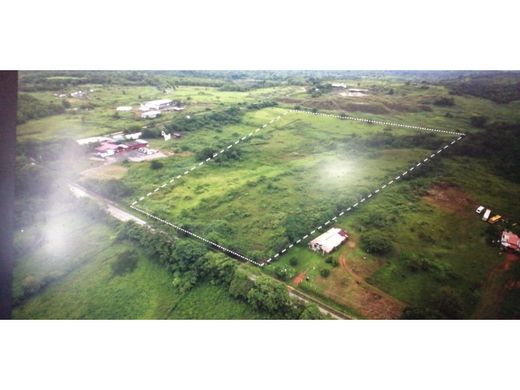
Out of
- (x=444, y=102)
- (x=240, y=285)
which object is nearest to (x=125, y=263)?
(x=240, y=285)

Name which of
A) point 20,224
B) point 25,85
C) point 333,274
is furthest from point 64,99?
point 333,274

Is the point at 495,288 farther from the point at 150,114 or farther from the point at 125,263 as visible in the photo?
the point at 150,114

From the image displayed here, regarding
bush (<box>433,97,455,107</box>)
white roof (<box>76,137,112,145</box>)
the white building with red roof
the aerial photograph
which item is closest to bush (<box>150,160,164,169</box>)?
the aerial photograph

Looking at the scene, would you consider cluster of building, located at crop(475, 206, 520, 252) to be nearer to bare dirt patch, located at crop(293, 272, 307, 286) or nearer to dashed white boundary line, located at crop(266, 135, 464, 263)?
dashed white boundary line, located at crop(266, 135, 464, 263)

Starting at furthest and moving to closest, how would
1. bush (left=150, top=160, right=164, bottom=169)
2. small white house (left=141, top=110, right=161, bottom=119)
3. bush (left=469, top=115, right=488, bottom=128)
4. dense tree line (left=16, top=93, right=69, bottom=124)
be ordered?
small white house (left=141, top=110, right=161, bottom=119), bush (left=469, top=115, right=488, bottom=128), dense tree line (left=16, top=93, right=69, bottom=124), bush (left=150, top=160, right=164, bottom=169)

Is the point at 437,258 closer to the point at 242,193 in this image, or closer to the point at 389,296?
the point at 389,296

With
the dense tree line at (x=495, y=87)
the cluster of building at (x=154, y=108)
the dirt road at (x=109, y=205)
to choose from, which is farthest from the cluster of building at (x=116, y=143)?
the dense tree line at (x=495, y=87)

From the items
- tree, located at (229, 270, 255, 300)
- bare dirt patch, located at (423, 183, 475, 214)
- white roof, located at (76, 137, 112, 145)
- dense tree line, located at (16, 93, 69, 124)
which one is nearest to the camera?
tree, located at (229, 270, 255, 300)
